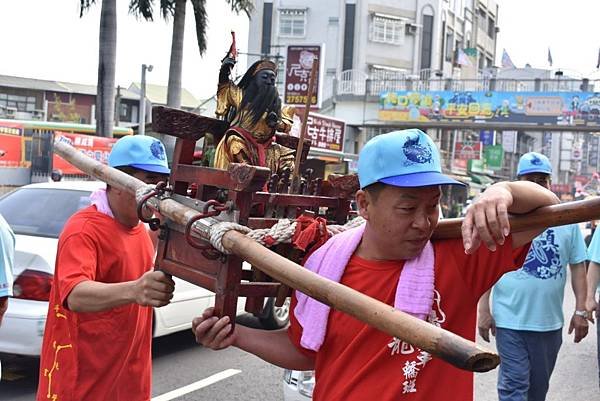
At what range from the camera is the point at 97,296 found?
7.90 feet

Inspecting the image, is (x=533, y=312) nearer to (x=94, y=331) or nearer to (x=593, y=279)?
(x=593, y=279)

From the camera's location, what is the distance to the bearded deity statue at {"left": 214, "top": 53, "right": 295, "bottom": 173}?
2500mm

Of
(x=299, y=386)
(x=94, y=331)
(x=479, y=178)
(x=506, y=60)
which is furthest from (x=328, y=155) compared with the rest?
(x=506, y=60)

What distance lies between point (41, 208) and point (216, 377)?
215cm

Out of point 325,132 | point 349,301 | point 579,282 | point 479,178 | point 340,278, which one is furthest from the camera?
point 479,178

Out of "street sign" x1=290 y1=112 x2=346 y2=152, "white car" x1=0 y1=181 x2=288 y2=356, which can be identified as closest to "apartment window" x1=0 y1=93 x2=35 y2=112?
"street sign" x1=290 y1=112 x2=346 y2=152

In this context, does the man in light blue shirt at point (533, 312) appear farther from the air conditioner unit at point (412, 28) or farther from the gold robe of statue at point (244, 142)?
the air conditioner unit at point (412, 28)

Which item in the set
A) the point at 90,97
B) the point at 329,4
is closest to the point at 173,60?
the point at 329,4

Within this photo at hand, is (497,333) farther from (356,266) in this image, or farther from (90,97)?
(90,97)

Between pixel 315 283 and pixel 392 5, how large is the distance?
38965 millimetres

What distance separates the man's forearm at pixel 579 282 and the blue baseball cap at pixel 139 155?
3088 mm

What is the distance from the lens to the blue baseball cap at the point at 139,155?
9.22 feet

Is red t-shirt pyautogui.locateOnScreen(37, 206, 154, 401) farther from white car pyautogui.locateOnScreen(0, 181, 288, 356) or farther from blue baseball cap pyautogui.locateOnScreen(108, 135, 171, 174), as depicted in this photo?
white car pyautogui.locateOnScreen(0, 181, 288, 356)

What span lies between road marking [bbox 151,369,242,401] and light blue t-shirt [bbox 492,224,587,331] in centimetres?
256
